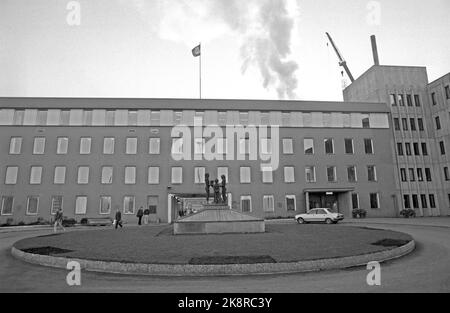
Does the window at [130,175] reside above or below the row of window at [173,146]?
below

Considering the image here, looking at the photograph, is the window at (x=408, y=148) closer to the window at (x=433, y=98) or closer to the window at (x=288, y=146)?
the window at (x=433, y=98)

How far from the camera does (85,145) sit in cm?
3878

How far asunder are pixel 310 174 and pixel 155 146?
835 inches

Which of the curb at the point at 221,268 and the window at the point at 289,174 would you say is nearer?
the curb at the point at 221,268

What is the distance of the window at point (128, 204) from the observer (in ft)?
122

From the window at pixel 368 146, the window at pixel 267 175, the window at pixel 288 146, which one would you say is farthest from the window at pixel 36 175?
the window at pixel 368 146

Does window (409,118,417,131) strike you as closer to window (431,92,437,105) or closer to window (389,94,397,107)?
window (389,94,397,107)

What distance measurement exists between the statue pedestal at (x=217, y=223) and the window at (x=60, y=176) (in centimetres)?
2564

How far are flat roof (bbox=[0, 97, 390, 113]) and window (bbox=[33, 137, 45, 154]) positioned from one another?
4.25 meters

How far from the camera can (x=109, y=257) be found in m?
10.3

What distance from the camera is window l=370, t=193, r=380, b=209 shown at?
132 feet

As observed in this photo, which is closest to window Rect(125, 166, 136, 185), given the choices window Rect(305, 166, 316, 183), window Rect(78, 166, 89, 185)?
window Rect(78, 166, 89, 185)

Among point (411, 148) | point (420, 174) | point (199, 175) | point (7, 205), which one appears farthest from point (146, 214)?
point (420, 174)

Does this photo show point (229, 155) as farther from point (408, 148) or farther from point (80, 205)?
point (408, 148)
